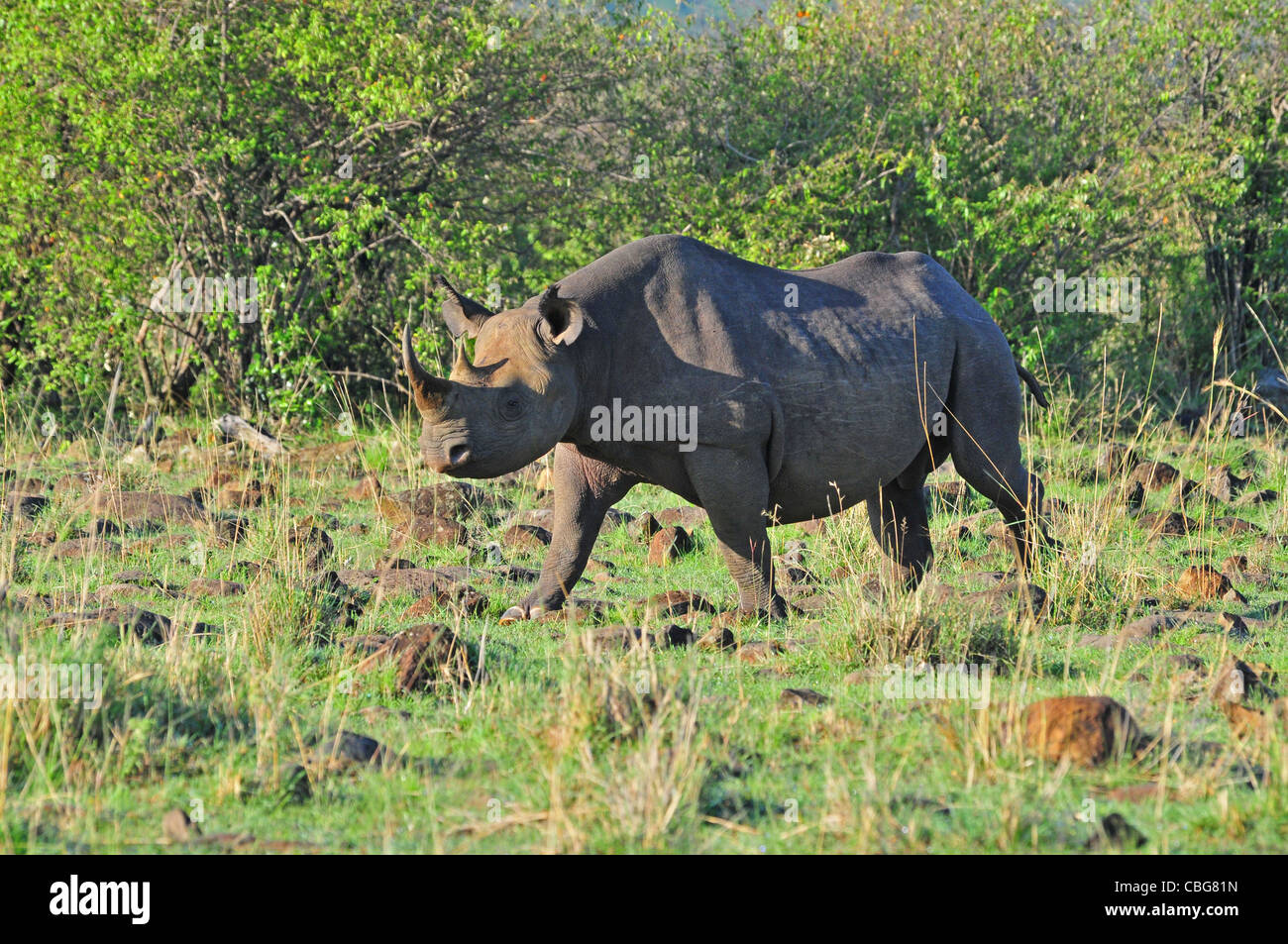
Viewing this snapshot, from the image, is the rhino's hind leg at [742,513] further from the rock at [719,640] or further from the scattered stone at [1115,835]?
the scattered stone at [1115,835]

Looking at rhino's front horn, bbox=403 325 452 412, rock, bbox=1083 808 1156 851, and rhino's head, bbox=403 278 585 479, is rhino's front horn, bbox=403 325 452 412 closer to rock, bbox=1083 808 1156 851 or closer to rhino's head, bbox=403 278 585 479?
rhino's head, bbox=403 278 585 479

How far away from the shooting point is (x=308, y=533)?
842 centimetres

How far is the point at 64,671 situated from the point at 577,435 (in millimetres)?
2630

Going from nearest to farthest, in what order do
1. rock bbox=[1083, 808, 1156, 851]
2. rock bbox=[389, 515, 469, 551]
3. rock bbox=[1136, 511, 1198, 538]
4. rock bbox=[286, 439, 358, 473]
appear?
rock bbox=[1083, 808, 1156, 851] < rock bbox=[389, 515, 469, 551] < rock bbox=[1136, 511, 1198, 538] < rock bbox=[286, 439, 358, 473]

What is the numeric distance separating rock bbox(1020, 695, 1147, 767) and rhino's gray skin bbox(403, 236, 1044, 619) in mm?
2338

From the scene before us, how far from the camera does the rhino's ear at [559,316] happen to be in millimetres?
6488

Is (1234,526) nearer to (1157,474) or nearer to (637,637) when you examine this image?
(1157,474)

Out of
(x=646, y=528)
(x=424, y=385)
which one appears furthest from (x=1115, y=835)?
(x=646, y=528)

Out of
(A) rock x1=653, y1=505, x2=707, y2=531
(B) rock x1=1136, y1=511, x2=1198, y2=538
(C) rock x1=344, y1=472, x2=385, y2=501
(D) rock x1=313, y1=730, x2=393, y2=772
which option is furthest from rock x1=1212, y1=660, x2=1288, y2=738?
(C) rock x1=344, y1=472, x2=385, y2=501

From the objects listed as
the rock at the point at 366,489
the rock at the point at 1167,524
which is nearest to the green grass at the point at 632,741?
the rock at the point at 1167,524

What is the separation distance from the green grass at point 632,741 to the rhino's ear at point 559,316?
1.37 m

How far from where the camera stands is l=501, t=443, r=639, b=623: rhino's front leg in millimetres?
7133
